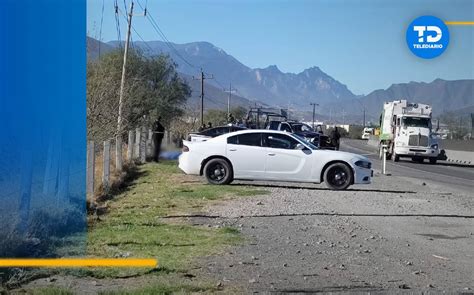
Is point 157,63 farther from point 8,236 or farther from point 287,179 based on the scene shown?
point 8,236

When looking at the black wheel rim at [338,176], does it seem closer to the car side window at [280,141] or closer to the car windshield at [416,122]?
the car side window at [280,141]

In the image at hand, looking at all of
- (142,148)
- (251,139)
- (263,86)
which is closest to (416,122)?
(142,148)

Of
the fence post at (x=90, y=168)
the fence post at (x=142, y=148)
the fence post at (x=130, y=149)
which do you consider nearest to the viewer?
the fence post at (x=90, y=168)

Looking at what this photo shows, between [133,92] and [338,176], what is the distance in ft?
45.8

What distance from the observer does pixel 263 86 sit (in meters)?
129

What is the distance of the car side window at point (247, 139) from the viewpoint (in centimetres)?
1686

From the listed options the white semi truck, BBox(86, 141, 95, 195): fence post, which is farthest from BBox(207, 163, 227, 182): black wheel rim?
the white semi truck

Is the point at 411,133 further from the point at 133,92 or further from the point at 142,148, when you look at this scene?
the point at 142,148

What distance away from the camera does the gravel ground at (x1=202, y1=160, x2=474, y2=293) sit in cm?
668

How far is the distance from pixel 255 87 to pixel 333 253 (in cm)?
11232

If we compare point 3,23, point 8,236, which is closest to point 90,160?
point 8,236

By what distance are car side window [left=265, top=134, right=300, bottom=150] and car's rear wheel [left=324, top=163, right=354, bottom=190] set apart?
1.09 meters

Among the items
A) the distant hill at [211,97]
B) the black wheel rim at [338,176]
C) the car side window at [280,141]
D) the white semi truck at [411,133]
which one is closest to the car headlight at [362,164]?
the black wheel rim at [338,176]

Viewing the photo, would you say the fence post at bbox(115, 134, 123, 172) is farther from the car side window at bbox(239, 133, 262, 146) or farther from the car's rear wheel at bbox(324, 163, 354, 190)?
the car's rear wheel at bbox(324, 163, 354, 190)
